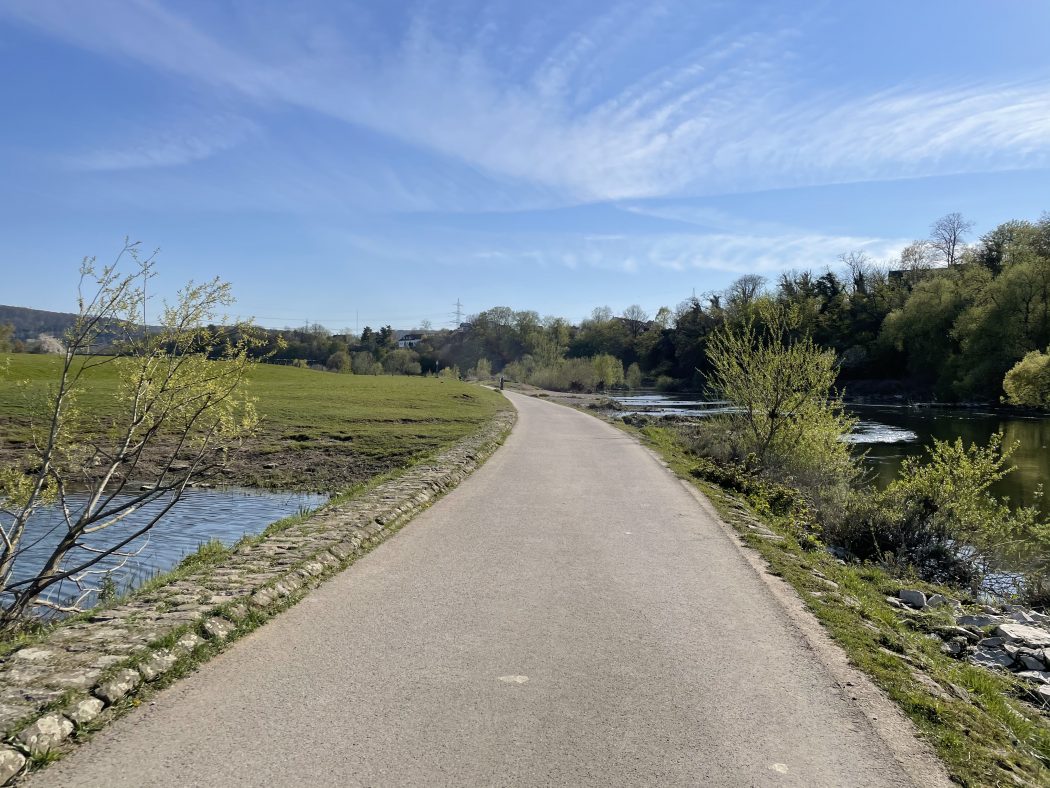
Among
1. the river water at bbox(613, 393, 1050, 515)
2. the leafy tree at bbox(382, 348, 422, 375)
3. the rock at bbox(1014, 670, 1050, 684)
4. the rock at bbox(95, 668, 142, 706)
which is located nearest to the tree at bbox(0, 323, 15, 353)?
the river water at bbox(613, 393, 1050, 515)

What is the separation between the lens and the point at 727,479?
1634 centimetres

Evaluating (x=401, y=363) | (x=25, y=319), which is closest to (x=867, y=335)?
(x=401, y=363)

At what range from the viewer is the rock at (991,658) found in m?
7.22

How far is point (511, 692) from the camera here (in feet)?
16.0

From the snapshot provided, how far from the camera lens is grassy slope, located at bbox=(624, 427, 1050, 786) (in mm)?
4398

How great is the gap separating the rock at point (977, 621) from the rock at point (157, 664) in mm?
8489

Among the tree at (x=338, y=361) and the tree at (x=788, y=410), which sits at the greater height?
the tree at (x=338, y=361)

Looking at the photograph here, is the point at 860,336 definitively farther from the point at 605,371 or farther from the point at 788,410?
the point at 788,410

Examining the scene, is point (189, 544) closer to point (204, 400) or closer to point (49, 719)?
point (204, 400)

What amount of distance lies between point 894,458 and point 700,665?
2671cm

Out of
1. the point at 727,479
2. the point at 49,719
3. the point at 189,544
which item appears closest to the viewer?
the point at 49,719

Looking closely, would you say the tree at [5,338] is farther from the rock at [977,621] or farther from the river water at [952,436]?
the rock at [977,621]

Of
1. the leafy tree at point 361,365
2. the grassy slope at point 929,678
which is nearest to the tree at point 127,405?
the grassy slope at point 929,678

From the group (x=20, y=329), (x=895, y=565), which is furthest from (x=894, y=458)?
(x=20, y=329)
